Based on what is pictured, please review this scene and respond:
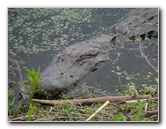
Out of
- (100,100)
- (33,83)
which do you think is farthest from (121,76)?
(33,83)

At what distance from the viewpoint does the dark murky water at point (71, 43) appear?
397cm

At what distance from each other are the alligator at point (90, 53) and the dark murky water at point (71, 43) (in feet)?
0.26

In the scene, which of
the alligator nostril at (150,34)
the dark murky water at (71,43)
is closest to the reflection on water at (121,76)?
the dark murky water at (71,43)

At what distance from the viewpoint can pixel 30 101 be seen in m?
3.87

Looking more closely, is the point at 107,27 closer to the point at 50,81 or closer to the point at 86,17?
the point at 86,17

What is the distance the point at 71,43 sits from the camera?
166 inches

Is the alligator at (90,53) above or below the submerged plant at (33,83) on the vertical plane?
above

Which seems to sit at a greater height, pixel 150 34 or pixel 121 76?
pixel 150 34

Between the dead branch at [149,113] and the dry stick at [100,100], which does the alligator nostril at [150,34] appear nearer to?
the dry stick at [100,100]

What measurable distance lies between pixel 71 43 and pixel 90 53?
0.36m

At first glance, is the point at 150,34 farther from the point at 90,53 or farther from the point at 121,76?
the point at 90,53

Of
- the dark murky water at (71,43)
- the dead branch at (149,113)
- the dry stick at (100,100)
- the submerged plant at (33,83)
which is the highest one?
the dark murky water at (71,43)

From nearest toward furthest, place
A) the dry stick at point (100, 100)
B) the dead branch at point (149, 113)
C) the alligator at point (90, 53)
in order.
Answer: the dead branch at point (149, 113), the dry stick at point (100, 100), the alligator at point (90, 53)
